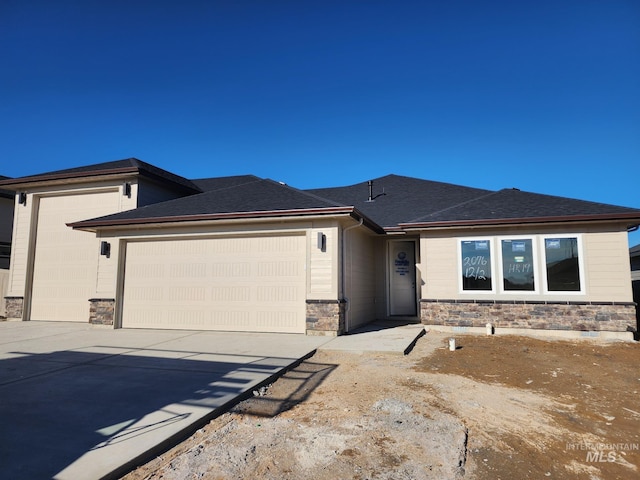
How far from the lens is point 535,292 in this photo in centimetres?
902

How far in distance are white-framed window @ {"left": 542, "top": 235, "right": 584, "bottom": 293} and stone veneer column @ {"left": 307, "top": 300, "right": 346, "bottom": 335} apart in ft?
17.3

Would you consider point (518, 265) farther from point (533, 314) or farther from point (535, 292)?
point (533, 314)

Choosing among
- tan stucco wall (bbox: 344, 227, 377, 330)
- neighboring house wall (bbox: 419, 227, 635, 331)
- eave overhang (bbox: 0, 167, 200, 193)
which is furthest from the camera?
eave overhang (bbox: 0, 167, 200, 193)

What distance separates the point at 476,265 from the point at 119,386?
8.45 metres

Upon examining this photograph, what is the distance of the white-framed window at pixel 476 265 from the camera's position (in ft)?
31.0

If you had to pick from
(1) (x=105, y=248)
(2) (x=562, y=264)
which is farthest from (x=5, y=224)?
(2) (x=562, y=264)

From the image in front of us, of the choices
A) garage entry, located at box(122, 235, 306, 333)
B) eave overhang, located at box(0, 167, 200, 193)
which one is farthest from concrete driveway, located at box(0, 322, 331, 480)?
eave overhang, located at box(0, 167, 200, 193)

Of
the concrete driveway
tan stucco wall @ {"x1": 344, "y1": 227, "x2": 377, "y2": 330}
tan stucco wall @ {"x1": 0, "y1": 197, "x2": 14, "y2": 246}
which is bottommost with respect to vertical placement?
the concrete driveway

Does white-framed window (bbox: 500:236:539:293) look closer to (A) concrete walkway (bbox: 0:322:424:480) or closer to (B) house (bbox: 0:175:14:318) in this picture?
(A) concrete walkway (bbox: 0:322:424:480)

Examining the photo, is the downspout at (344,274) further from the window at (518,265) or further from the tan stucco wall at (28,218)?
the tan stucco wall at (28,218)

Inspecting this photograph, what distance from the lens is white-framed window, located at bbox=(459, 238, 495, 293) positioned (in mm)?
9438

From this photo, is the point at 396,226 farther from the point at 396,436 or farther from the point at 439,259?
the point at 396,436

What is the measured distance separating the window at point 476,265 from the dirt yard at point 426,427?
3453mm

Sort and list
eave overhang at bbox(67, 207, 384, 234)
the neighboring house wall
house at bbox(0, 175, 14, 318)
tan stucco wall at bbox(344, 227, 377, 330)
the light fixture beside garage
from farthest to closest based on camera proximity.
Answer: house at bbox(0, 175, 14, 318) < the light fixture beside garage < tan stucco wall at bbox(344, 227, 377, 330) < the neighboring house wall < eave overhang at bbox(67, 207, 384, 234)
